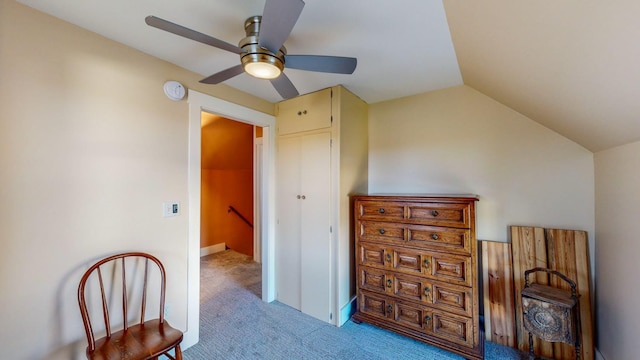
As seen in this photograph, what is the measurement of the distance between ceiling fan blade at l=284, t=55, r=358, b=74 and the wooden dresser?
1.24 metres

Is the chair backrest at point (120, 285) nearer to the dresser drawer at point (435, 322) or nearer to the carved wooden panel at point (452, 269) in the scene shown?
the dresser drawer at point (435, 322)

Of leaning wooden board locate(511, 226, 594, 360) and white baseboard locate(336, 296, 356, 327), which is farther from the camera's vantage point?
white baseboard locate(336, 296, 356, 327)

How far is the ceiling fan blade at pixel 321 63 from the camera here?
1309 millimetres

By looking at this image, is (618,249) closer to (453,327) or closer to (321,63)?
(453,327)

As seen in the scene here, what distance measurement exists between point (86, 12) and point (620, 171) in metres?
3.39

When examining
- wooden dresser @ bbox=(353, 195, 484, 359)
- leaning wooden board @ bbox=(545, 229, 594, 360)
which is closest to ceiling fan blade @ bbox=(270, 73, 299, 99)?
wooden dresser @ bbox=(353, 195, 484, 359)

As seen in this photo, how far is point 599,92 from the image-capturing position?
1.12m

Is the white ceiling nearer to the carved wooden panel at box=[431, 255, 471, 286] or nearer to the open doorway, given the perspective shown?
the carved wooden panel at box=[431, 255, 471, 286]

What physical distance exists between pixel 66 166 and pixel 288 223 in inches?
72.8

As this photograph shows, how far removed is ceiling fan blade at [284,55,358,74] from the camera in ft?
4.29

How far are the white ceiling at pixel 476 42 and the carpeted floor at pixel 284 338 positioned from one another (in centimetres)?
197

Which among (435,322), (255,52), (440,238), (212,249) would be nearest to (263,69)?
(255,52)

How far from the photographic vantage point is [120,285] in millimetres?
1636

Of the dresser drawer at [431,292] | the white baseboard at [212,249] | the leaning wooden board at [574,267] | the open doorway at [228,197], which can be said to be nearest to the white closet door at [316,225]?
the dresser drawer at [431,292]
